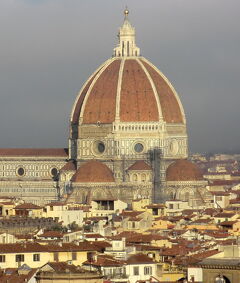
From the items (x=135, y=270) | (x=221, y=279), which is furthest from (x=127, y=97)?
(x=221, y=279)

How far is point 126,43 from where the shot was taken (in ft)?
488

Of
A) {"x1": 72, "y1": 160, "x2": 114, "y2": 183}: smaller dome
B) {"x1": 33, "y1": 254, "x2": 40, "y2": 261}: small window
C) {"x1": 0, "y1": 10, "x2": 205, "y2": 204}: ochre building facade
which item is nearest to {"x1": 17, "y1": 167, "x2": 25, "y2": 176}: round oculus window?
{"x1": 0, "y1": 10, "x2": 205, "y2": 204}: ochre building facade

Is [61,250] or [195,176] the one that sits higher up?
[195,176]

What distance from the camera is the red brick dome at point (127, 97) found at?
143 m

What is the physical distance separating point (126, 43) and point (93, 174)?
48.2 feet

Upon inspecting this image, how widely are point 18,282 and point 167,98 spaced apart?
90197mm

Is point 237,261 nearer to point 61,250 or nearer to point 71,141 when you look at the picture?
point 61,250

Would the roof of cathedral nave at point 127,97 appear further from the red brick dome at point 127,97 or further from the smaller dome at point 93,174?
the smaller dome at point 93,174

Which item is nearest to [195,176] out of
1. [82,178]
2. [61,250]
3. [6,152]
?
[82,178]

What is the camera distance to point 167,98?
144500 millimetres

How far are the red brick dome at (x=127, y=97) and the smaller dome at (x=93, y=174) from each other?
465cm

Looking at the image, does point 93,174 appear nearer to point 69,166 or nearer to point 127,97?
point 69,166

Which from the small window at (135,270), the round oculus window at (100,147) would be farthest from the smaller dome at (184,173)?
the small window at (135,270)

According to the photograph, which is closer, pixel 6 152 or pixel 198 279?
pixel 198 279
